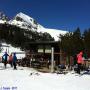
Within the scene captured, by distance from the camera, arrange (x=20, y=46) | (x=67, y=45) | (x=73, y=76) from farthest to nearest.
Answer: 1. (x=20, y=46)
2. (x=67, y=45)
3. (x=73, y=76)

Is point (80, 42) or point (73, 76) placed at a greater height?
point (80, 42)

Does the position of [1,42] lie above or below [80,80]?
above

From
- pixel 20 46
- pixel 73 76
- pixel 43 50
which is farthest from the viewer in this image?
pixel 20 46

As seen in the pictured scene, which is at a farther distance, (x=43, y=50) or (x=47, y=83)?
(x=43, y=50)

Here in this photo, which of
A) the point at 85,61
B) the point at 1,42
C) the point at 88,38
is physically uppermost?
the point at 1,42

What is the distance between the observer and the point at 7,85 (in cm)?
1664

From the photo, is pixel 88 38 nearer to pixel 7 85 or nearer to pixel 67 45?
pixel 67 45

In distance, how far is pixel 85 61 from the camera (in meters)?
27.7

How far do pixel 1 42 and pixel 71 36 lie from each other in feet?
194

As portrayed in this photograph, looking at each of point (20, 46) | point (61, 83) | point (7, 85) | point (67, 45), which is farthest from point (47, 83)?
point (20, 46)

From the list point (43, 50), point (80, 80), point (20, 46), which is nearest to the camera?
point (80, 80)

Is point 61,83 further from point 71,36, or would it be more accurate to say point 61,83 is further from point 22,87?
point 71,36

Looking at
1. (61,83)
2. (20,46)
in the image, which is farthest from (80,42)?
(20,46)

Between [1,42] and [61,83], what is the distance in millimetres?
69553
